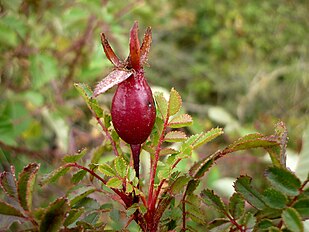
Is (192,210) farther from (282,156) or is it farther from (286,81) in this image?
(286,81)

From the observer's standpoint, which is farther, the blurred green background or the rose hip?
the blurred green background

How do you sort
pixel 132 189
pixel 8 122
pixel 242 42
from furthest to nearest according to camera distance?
pixel 242 42 → pixel 8 122 → pixel 132 189

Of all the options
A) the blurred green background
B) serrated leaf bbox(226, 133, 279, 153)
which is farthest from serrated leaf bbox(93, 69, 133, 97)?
the blurred green background

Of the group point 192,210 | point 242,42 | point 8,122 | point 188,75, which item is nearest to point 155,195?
point 192,210

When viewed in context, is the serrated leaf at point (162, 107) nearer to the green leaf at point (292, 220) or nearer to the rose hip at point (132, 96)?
the rose hip at point (132, 96)

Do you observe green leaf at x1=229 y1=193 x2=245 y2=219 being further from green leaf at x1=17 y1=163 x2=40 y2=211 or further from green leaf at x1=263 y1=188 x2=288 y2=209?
green leaf at x1=17 y1=163 x2=40 y2=211

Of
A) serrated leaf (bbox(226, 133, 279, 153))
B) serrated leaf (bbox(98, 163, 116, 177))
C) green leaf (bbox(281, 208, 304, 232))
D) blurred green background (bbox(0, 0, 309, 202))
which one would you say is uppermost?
blurred green background (bbox(0, 0, 309, 202))
